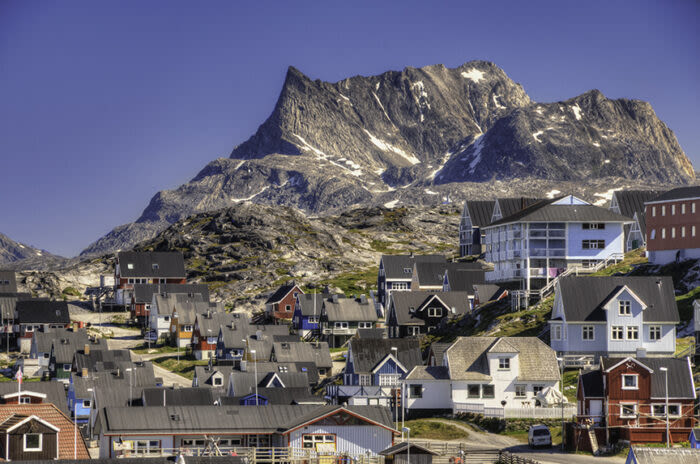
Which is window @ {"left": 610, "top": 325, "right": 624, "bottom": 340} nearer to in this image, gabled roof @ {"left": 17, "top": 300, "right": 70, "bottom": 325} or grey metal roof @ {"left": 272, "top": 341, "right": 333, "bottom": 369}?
grey metal roof @ {"left": 272, "top": 341, "right": 333, "bottom": 369}

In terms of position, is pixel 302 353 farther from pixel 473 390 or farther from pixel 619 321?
pixel 619 321

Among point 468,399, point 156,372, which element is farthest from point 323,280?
point 468,399

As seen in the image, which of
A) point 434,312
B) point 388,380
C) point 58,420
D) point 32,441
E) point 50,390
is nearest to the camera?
point 32,441

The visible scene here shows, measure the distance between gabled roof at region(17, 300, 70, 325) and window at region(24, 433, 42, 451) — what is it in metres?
82.4

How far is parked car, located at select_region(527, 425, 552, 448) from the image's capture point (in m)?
74.8

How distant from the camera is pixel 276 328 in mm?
133875

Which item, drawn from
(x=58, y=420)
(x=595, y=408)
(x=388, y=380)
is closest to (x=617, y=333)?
(x=595, y=408)

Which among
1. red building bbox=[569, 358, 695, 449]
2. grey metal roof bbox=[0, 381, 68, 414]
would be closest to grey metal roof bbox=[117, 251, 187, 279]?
grey metal roof bbox=[0, 381, 68, 414]

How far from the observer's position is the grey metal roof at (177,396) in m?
89.4

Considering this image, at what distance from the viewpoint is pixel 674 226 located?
371 feet

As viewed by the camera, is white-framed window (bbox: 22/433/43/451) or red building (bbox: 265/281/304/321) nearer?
white-framed window (bbox: 22/433/43/451)

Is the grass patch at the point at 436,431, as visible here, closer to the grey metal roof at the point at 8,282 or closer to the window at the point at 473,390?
the window at the point at 473,390

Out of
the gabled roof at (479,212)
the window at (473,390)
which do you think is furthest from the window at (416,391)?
the gabled roof at (479,212)

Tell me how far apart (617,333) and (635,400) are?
18341 mm
